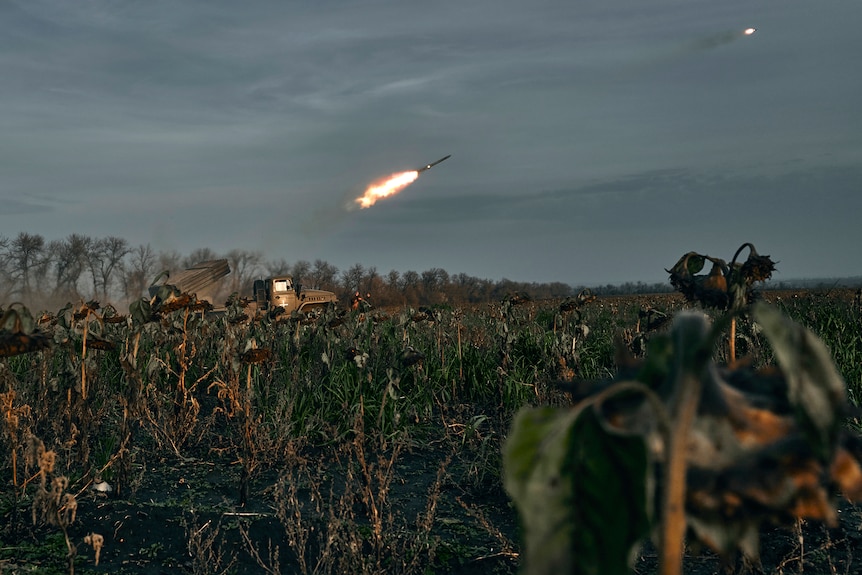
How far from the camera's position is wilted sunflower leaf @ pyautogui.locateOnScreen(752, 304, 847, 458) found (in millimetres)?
490

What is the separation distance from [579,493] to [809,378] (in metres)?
0.18

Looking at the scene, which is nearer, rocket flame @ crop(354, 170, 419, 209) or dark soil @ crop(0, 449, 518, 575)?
dark soil @ crop(0, 449, 518, 575)

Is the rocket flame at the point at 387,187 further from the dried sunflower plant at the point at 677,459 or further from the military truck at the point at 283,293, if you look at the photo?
the dried sunflower plant at the point at 677,459

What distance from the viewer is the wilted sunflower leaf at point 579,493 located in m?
0.53

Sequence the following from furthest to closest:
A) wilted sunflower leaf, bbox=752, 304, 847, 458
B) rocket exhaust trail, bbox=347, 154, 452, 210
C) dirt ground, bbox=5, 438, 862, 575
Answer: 1. rocket exhaust trail, bbox=347, 154, 452, 210
2. dirt ground, bbox=5, 438, 862, 575
3. wilted sunflower leaf, bbox=752, 304, 847, 458

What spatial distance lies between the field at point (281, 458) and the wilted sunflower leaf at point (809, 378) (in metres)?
2.13

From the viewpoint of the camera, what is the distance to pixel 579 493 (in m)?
0.55

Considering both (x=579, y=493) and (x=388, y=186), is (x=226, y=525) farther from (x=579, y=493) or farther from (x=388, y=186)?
(x=388, y=186)

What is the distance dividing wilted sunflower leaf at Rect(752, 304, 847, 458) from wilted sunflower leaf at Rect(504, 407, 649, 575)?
0.11m

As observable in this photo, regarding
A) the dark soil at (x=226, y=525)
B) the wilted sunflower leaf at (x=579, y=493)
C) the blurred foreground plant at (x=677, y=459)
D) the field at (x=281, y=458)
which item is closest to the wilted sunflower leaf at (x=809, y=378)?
the blurred foreground plant at (x=677, y=459)

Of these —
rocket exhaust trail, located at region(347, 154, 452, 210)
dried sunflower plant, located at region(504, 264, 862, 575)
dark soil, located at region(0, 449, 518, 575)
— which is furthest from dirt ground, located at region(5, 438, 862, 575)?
rocket exhaust trail, located at region(347, 154, 452, 210)

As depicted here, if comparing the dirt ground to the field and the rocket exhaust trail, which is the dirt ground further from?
the rocket exhaust trail

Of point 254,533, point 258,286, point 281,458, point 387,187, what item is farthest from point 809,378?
point 258,286

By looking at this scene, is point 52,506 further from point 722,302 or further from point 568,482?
point 568,482
